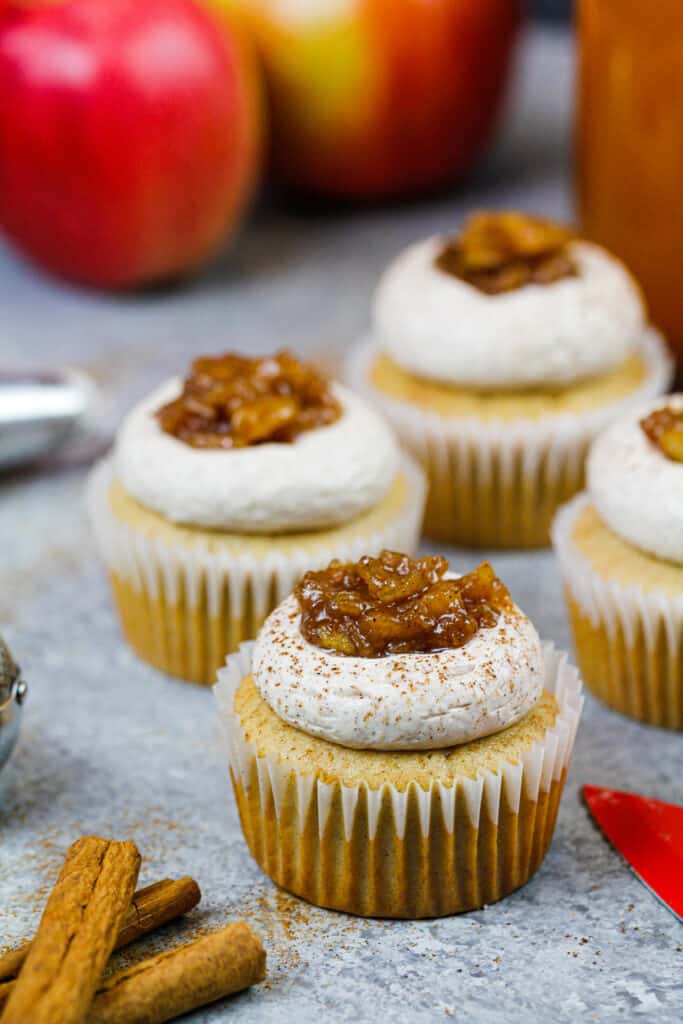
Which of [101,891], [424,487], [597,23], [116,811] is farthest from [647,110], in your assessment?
[101,891]

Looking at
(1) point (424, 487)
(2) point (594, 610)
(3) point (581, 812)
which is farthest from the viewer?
(1) point (424, 487)

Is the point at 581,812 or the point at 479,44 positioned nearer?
the point at 581,812

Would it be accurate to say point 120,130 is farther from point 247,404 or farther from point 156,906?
point 156,906

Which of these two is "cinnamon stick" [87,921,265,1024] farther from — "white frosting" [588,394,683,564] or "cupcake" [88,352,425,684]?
"white frosting" [588,394,683,564]

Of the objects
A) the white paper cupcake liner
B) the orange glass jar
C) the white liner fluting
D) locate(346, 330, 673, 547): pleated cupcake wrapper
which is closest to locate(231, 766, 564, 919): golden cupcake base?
the white paper cupcake liner

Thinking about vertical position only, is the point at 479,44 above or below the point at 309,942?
above

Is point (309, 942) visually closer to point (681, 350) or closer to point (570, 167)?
point (681, 350)

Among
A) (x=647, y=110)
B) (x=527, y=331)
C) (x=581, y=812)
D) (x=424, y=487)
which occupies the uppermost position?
(x=647, y=110)
